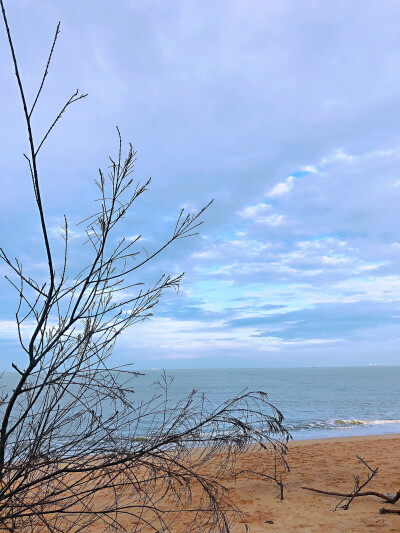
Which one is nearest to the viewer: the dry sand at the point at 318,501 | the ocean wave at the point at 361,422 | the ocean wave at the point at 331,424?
the dry sand at the point at 318,501

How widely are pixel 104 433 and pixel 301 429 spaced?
26704mm

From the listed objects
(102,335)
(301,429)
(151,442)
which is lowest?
(301,429)

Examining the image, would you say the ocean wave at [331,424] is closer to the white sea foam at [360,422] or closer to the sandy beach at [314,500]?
the white sea foam at [360,422]

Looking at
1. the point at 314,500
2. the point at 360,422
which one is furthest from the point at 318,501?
the point at 360,422

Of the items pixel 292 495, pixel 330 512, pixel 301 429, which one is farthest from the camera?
pixel 301 429

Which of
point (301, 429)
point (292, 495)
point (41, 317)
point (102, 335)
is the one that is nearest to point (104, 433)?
point (102, 335)

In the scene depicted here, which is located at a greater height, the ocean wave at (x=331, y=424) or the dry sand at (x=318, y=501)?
the dry sand at (x=318, y=501)

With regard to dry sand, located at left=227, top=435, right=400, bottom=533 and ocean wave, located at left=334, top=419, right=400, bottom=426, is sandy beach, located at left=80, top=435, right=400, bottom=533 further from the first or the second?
ocean wave, located at left=334, top=419, right=400, bottom=426

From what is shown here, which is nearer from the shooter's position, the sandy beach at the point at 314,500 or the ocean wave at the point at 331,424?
the sandy beach at the point at 314,500

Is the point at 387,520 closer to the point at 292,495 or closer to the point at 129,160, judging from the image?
the point at 292,495

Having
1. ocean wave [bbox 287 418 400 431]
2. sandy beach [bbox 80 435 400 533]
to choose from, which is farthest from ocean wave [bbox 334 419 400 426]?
sandy beach [bbox 80 435 400 533]

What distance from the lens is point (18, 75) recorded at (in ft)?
6.59

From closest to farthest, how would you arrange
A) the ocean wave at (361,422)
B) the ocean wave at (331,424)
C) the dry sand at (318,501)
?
the dry sand at (318,501)
the ocean wave at (331,424)
the ocean wave at (361,422)

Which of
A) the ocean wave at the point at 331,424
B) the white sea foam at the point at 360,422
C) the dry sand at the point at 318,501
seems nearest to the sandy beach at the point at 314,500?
the dry sand at the point at 318,501
